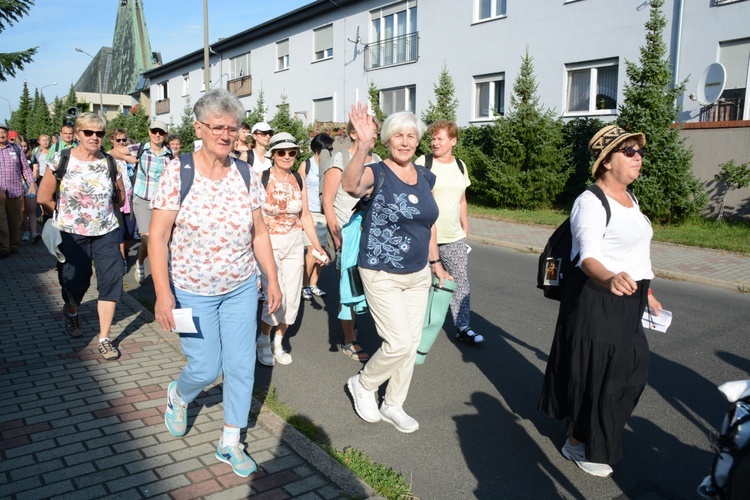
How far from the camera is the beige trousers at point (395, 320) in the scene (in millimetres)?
4012

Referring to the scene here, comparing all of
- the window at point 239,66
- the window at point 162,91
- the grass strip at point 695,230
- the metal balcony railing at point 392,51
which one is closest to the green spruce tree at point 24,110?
the window at point 162,91

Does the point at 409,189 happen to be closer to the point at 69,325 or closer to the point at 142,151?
the point at 69,325

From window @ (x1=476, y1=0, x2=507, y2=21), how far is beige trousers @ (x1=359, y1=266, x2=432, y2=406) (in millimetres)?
18529

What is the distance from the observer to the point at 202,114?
10.9 ft

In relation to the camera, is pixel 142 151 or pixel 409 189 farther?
pixel 142 151

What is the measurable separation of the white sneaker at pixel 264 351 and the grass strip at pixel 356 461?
93 centimetres

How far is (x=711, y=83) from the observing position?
47.5ft

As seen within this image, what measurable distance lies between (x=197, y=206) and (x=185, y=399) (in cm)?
120

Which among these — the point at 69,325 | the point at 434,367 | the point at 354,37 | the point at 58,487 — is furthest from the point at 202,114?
the point at 354,37

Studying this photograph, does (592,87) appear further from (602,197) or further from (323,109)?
(602,197)

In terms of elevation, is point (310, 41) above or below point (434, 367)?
above

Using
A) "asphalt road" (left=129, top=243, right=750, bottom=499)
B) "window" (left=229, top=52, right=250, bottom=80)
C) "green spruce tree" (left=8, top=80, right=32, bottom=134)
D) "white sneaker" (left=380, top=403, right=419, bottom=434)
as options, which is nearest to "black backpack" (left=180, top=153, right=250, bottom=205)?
"asphalt road" (left=129, top=243, right=750, bottom=499)

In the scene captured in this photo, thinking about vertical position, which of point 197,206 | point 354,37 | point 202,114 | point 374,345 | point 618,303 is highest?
point 354,37

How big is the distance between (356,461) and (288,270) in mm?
2226
